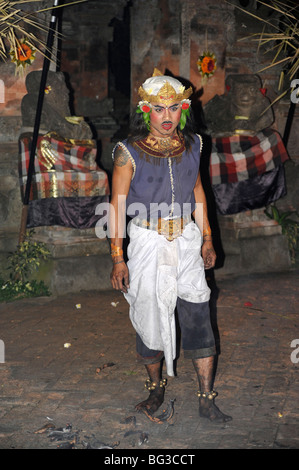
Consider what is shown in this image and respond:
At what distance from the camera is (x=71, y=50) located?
1680 centimetres

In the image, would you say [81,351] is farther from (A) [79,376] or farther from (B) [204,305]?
(B) [204,305]

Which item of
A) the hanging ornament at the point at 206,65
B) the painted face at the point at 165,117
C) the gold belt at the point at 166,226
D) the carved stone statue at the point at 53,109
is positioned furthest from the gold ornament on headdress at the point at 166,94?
the hanging ornament at the point at 206,65

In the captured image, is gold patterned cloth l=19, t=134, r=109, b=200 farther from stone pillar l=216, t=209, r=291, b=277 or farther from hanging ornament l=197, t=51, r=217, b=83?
hanging ornament l=197, t=51, r=217, b=83

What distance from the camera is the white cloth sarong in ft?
14.0

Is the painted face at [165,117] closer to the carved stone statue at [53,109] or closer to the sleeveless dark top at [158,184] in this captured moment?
the sleeveless dark top at [158,184]

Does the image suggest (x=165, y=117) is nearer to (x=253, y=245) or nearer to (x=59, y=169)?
(x=59, y=169)

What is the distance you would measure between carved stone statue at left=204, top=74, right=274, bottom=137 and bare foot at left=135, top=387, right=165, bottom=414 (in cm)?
459

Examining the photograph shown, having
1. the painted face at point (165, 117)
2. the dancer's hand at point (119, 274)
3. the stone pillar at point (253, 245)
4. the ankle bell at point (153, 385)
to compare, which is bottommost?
the ankle bell at point (153, 385)

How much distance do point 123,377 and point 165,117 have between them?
2.12 metres

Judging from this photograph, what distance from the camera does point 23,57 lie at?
770 centimetres

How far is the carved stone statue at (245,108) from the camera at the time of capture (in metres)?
8.27

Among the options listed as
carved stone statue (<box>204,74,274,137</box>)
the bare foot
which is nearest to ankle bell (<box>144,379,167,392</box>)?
the bare foot

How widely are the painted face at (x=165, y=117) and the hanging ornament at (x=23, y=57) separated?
12.9 feet
